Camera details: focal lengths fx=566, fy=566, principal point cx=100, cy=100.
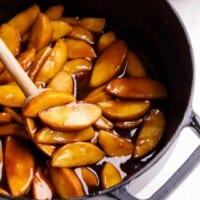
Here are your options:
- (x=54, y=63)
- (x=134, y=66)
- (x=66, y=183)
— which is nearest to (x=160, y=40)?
(x=134, y=66)

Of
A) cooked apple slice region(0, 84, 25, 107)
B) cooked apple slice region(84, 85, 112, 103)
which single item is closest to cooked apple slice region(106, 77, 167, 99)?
cooked apple slice region(84, 85, 112, 103)

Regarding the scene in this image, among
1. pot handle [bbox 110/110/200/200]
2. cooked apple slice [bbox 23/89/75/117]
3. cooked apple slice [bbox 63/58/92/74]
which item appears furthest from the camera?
cooked apple slice [bbox 63/58/92/74]

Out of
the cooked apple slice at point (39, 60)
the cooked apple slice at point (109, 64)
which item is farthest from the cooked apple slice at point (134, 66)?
the cooked apple slice at point (39, 60)

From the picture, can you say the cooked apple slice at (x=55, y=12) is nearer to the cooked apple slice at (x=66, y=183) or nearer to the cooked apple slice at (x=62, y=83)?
the cooked apple slice at (x=62, y=83)

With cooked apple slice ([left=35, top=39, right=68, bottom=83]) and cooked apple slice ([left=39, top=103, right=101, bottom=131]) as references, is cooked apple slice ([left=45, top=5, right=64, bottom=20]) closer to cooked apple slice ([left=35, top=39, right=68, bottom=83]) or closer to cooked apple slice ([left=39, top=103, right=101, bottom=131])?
cooked apple slice ([left=35, top=39, right=68, bottom=83])

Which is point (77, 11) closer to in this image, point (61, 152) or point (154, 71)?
point (154, 71)

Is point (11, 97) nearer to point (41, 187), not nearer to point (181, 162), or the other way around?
point (41, 187)
